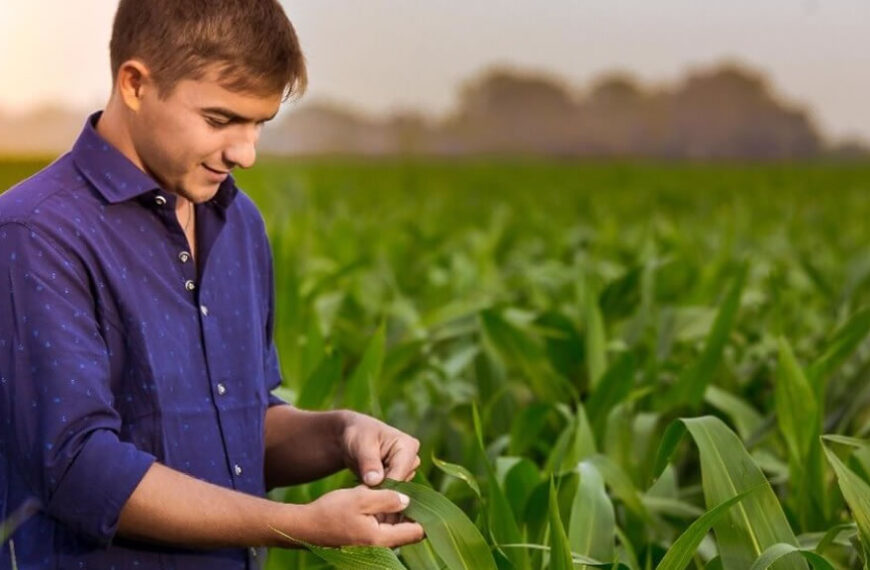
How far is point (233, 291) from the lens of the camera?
5.38ft

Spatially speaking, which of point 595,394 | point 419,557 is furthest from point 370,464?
point 595,394

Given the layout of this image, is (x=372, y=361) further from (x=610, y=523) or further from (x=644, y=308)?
(x=644, y=308)

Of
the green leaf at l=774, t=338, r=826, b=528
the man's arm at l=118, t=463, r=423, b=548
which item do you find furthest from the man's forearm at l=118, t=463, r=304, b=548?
the green leaf at l=774, t=338, r=826, b=528

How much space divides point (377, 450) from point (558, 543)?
221 millimetres

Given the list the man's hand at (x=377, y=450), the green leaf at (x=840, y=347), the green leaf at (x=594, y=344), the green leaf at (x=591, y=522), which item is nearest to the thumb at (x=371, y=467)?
the man's hand at (x=377, y=450)

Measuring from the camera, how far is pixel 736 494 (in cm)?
172

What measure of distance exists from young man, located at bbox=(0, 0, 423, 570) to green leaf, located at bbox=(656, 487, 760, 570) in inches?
11.5

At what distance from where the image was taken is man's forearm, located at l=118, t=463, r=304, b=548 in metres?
1.39

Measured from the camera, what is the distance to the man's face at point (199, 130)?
1.45 metres

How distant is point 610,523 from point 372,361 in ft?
1.92

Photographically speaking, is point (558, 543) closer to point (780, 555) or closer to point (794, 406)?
point (780, 555)

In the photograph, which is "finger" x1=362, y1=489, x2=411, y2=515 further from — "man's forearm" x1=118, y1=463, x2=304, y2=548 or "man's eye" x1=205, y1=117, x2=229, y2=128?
"man's eye" x1=205, y1=117, x2=229, y2=128

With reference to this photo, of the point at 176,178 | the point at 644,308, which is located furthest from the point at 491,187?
the point at 176,178

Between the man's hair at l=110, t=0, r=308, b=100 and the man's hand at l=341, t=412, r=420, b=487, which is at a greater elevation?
the man's hair at l=110, t=0, r=308, b=100
